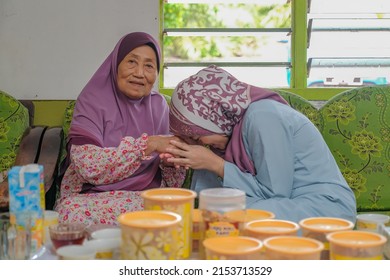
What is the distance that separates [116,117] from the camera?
2234 millimetres

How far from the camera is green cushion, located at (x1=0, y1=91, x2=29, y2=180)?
8.06 ft

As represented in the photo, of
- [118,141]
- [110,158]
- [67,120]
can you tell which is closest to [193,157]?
[110,158]

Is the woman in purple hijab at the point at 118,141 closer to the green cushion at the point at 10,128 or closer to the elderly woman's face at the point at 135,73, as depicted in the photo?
the elderly woman's face at the point at 135,73

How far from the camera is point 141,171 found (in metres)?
2.21

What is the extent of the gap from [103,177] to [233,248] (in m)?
1.15

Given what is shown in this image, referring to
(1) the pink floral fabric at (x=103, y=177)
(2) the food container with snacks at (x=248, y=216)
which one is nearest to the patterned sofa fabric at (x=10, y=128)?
(1) the pink floral fabric at (x=103, y=177)

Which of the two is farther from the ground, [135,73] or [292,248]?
[135,73]

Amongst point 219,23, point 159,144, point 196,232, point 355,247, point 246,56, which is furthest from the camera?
point 219,23

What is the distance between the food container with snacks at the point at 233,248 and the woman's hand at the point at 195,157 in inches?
28.5

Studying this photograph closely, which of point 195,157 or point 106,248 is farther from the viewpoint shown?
point 195,157

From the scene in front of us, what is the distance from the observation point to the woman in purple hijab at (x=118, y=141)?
2000 mm

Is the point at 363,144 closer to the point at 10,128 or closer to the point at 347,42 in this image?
the point at 347,42

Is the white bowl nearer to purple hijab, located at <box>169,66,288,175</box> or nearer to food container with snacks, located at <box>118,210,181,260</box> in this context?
food container with snacks, located at <box>118,210,181,260</box>
